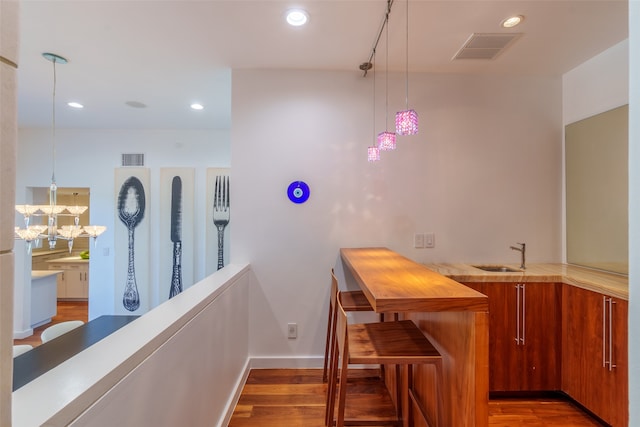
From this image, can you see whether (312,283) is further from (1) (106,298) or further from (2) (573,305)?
(1) (106,298)

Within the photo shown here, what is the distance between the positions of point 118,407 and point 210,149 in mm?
4141

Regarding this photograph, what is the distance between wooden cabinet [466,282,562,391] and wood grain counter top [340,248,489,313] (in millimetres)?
Result: 928

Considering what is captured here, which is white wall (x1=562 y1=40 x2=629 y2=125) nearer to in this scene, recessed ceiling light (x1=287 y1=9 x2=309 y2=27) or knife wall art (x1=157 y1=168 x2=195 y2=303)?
recessed ceiling light (x1=287 y1=9 x2=309 y2=27)

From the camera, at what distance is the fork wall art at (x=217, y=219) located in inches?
166

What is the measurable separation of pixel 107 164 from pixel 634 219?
17.8 feet

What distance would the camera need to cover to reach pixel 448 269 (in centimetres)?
243

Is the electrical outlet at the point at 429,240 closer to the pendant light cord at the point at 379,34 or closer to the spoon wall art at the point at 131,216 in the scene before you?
the pendant light cord at the point at 379,34

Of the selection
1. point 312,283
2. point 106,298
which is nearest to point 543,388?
point 312,283

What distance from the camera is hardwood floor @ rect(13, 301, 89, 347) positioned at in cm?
391

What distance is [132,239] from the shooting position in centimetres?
433

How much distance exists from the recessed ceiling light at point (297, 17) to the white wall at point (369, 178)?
70 centimetres

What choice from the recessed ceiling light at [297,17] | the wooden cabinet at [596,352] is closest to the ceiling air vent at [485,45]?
the recessed ceiling light at [297,17]

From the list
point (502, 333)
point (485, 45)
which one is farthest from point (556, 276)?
point (485, 45)

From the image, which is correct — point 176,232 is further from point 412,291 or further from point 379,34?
point 412,291
